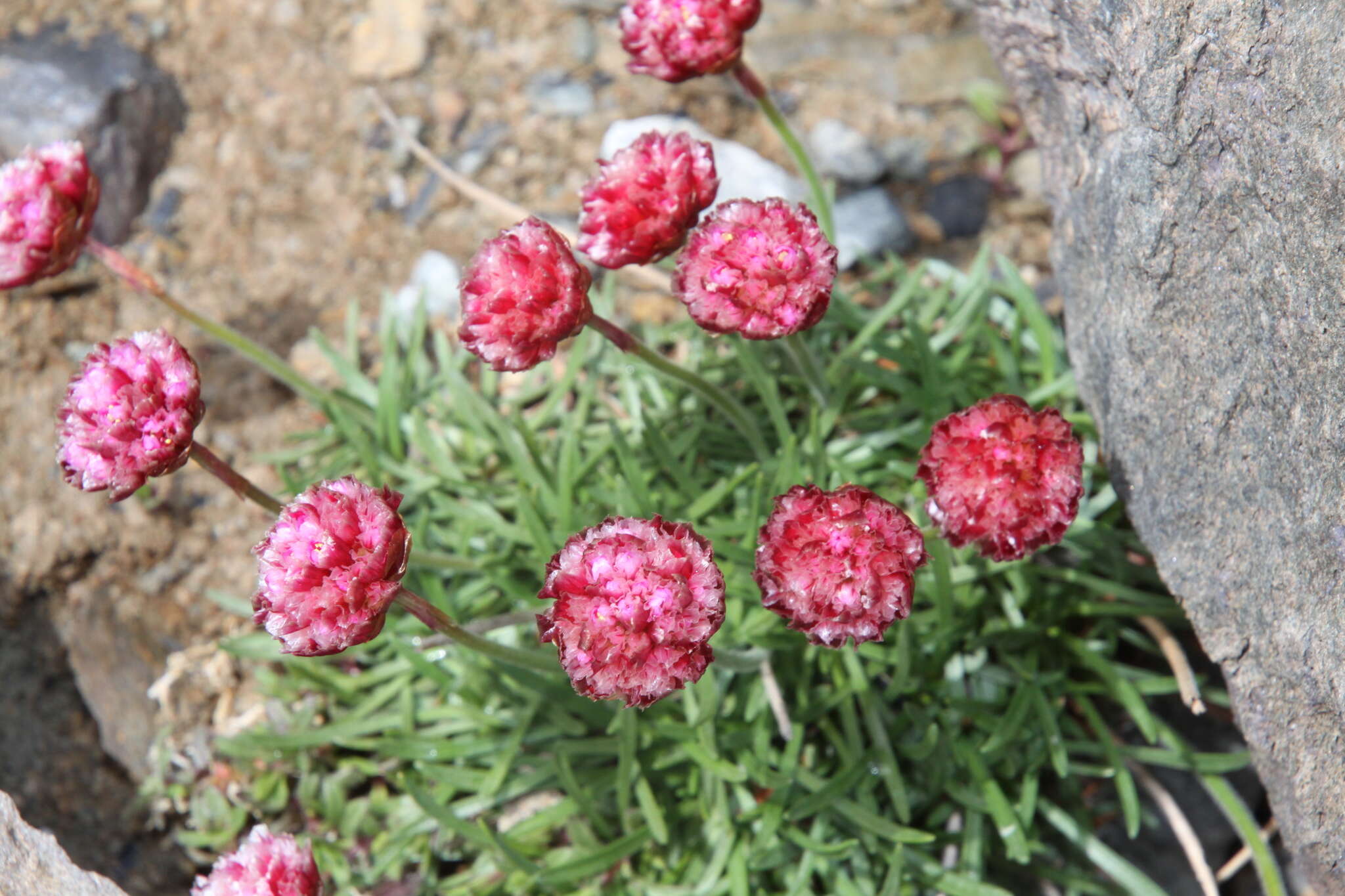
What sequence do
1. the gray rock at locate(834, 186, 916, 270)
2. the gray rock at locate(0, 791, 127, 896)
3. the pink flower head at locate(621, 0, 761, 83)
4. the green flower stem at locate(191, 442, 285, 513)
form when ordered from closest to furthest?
the gray rock at locate(0, 791, 127, 896) → the green flower stem at locate(191, 442, 285, 513) → the pink flower head at locate(621, 0, 761, 83) → the gray rock at locate(834, 186, 916, 270)

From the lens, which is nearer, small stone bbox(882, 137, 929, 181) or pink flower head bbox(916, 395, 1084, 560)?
pink flower head bbox(916, 395, 1084, 560)

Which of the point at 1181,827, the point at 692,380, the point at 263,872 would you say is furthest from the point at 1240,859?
the point at 263,872

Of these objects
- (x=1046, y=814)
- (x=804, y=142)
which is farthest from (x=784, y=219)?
(x=804, y=142)

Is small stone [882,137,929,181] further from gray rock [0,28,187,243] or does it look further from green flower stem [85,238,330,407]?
gray rock [0,28,187,243]

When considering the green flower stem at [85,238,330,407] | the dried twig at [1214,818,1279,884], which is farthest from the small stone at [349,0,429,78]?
the dried twig at [1214,818,1279,884]

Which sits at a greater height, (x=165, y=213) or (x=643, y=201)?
(x=643, y=201)

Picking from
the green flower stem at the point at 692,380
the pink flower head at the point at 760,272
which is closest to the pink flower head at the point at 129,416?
the green flower stem at the point at 692,380

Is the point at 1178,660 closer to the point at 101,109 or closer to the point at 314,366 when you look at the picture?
the point at 314,366
